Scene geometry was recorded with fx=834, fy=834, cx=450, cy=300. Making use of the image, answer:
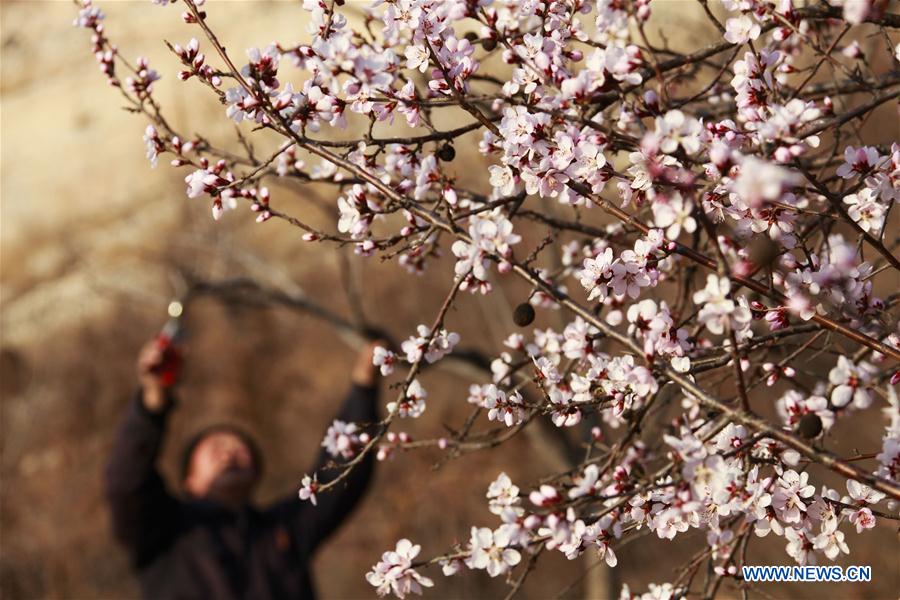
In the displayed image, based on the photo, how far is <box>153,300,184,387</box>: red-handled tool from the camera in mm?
4047

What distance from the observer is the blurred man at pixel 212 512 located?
435 cm

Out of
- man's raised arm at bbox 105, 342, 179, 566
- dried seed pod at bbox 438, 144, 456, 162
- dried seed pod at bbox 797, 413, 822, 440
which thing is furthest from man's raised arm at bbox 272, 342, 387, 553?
dried seed pod at bbox 797, 413, 822, 440

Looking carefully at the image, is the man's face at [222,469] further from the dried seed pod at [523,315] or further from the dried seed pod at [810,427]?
the dried seed pod at [810,427]

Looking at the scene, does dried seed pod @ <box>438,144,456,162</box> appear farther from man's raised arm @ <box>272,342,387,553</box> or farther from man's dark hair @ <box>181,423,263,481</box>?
man's dark hair @ <box>181,423,263,481</box>

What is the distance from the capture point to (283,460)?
38.7 feet

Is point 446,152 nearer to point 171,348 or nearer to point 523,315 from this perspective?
point 523,315

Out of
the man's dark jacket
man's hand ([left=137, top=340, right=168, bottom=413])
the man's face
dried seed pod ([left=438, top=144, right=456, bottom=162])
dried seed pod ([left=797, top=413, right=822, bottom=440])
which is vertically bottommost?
dried seed pod ([left=797, top=413, right=822, bottom=440])

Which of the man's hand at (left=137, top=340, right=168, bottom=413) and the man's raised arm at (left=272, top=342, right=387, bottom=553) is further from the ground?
the man's hand at (left=137, top=340, right=168, bottom=413)

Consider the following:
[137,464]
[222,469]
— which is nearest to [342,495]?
[222,469]

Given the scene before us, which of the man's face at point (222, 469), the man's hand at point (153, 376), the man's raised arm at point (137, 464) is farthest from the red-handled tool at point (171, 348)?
the man's face at point (222, 469)

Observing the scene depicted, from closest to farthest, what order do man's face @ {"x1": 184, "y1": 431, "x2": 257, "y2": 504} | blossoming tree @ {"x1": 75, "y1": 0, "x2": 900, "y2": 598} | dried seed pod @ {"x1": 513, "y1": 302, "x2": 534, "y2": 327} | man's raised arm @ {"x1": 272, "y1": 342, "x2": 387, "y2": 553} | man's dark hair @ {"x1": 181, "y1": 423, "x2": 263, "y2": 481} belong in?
blossoming tree @ {"x1": 75, "y1": 0, "x2": 900, "y2": 598} < dried seed pod @ {"x1": 513, "y1": 302, "x2": 534, "y2": 327} < man's raised arm @ {"x1": 272, "y1": 342, "x2": 387, "y2": 553} < man's face @ {"x1": 184, "y1": 431, "x2": 257, "y2": 504} < man's dark hair @ {"x1": 181, "y1": 423, "x2": 263, "y2": 481}

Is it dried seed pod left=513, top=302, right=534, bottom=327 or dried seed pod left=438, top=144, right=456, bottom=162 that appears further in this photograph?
dried seed pod left=438, top=144, right=456, bottom=162

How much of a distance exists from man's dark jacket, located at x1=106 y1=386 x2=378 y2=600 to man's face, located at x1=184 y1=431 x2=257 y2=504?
3.8 inches

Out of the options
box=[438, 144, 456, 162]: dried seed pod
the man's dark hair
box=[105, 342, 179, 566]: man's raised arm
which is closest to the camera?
box=[438, 144, 456, 162]: dried seed pod
